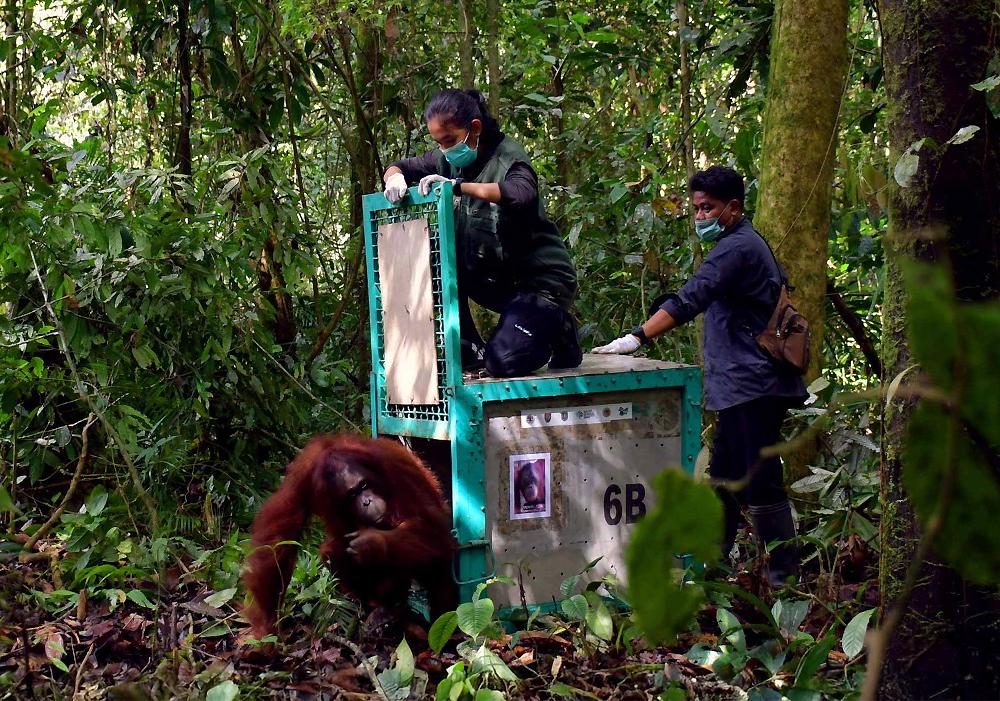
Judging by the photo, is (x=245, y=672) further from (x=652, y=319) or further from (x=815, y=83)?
(x=815, y=83)

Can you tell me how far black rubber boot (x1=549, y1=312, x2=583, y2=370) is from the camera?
3.54 metres

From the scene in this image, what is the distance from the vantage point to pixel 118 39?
534 cm

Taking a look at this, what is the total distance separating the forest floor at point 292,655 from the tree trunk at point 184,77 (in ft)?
7.62

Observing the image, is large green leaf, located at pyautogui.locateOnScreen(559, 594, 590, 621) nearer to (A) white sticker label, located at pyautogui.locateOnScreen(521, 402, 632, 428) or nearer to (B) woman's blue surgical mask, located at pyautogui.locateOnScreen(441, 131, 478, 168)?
(A) white sticker label, located at pyautogui.locateOnScreen(521, 402, 632, 428)

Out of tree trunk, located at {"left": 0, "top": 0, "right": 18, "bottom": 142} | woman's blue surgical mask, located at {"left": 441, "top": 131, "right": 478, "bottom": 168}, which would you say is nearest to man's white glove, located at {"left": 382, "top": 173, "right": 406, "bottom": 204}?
woman's blue surgical mask, located at {"left": 441, "top": 131, "right": 478, "bottom": 168}

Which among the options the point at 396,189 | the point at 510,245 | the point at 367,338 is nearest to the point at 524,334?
the point at 510,245

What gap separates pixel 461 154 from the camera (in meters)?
3.56

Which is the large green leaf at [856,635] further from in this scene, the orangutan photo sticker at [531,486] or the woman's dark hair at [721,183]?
the woman's dark hair at [721,183]

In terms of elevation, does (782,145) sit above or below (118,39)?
below

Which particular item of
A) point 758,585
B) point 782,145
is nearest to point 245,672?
point 758,585

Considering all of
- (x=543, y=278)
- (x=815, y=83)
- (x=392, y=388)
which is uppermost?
(x=815, y=83)

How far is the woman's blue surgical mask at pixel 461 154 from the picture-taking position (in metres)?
3.55

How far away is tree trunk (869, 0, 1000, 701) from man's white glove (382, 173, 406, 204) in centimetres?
173

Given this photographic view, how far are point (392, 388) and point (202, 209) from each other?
160cm
